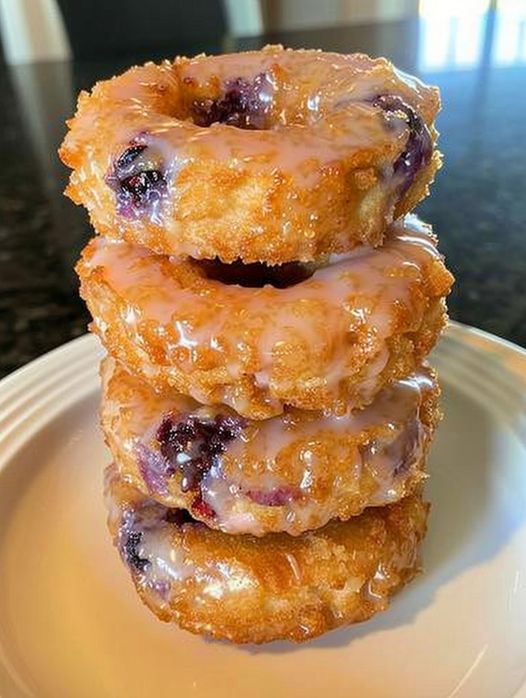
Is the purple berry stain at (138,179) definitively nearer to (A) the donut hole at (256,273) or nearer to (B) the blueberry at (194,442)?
(A) the donut hole at (256,273)

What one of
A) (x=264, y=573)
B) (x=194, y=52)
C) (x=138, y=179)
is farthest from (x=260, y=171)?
(x=194, y=52)

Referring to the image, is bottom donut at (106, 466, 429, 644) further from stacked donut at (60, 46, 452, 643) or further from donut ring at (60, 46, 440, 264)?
donut ring at (60, 46, 440, 264)

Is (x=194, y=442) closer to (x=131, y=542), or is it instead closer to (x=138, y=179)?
(x=131, y=542)

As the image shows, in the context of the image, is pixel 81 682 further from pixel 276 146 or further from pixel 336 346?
pixel 276 146

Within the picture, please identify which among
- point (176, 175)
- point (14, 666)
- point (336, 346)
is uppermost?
point (176, 175)

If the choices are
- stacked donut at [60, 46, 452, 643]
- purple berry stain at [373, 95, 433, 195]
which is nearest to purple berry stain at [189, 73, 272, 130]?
stacked donut at [60, 46, 452, 643]

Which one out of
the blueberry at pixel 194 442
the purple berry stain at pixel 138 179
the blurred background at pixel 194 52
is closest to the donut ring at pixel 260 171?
the purple berry stain at pixel 138 179

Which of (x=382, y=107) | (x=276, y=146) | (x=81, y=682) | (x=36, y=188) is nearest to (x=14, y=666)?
(x=81, y=682)
